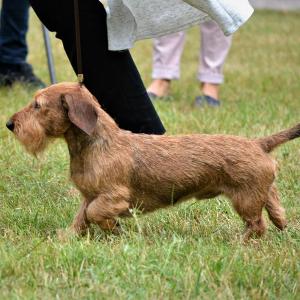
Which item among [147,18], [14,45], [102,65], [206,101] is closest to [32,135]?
[102,65]

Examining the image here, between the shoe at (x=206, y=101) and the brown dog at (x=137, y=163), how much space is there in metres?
3.57

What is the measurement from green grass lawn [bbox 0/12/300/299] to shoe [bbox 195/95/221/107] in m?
0.48

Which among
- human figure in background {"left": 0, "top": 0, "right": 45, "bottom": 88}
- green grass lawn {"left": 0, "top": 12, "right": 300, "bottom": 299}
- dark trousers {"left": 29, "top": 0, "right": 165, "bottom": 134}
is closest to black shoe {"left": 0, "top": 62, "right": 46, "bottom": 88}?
human figure in background {"left": 0, "top": 0, "right": 45, "bottom": 88}

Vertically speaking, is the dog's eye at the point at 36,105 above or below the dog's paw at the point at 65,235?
above

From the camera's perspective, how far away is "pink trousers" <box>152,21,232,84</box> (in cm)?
795

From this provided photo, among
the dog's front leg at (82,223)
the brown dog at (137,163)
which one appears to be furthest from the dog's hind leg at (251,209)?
the dog's front leg at (82,223)

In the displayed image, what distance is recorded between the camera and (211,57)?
802 cm

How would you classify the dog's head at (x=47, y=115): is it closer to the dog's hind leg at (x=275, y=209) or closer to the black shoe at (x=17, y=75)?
the dog's hind leg at (x=275, y=209)

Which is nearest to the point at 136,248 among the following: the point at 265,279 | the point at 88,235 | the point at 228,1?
the point at 88,235

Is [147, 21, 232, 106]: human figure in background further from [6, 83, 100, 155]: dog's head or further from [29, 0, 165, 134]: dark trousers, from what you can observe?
[6, 83, 100, 155]: dog's head

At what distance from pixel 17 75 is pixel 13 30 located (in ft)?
1.45

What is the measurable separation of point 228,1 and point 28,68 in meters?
4.14

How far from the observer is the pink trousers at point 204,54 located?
7953 mm

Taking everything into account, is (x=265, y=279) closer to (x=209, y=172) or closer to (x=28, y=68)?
(x=209, y=172)
